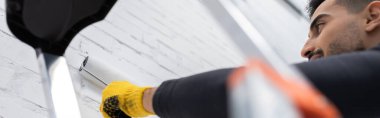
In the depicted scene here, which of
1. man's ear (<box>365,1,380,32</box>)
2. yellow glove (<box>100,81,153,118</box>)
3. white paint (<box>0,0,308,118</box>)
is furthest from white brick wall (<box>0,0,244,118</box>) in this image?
man's ear (<box>365,1,380,32</box>)

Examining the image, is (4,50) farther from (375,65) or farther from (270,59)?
(270,59)

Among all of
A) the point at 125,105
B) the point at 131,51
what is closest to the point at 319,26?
the point at 125,105

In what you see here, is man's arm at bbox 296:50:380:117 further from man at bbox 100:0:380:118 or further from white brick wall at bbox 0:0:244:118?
white brick wall at bbox 0:0:244:118

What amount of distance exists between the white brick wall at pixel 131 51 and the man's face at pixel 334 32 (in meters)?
0.18

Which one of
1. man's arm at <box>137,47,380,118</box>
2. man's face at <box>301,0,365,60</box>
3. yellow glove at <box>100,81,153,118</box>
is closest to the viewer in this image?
man's arm at <box>137,47,380,118</box>

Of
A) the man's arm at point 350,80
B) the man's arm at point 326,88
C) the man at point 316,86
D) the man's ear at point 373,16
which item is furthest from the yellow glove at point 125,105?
the man's ear at point 373,16

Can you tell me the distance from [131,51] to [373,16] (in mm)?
658

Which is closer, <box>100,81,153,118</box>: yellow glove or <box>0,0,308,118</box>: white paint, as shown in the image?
<box>100,81,153,118</box>: yellow glove

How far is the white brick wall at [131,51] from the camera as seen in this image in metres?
0.93

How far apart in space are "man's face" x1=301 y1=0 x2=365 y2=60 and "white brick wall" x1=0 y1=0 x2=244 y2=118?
0.59 ft

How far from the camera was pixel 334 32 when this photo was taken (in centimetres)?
89

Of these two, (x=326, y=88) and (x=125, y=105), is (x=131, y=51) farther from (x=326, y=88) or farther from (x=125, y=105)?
(x=326, y=88)

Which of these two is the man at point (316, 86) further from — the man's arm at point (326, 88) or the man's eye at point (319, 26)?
the man's eye at point (319, 26)

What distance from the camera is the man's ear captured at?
869 millimetres
